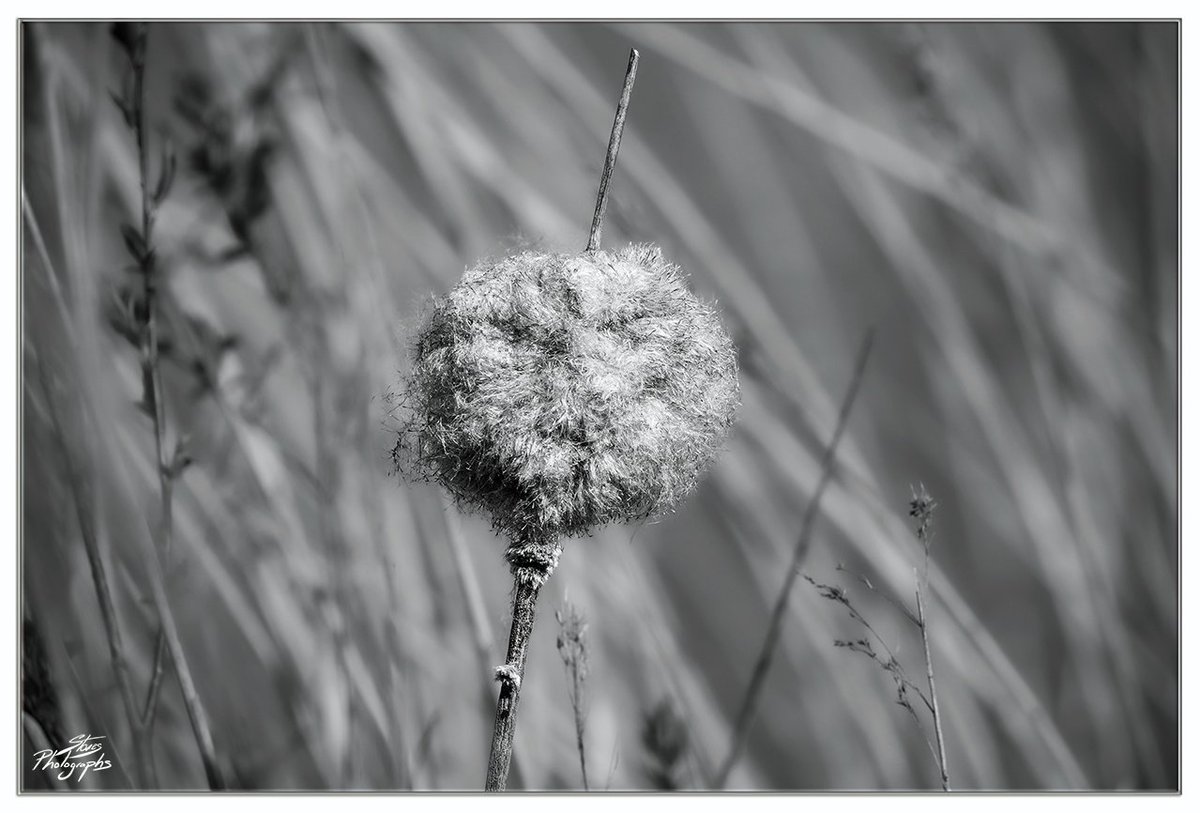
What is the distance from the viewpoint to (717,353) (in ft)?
2.77

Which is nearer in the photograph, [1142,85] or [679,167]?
[1142,85]

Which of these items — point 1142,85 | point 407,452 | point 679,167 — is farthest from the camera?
point 679,167

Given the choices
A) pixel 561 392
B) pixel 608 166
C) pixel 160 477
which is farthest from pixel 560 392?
pixel 160 477

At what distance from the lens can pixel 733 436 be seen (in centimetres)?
129

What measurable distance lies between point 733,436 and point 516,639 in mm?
683

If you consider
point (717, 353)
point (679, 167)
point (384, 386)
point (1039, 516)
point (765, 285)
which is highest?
point (679, 167)

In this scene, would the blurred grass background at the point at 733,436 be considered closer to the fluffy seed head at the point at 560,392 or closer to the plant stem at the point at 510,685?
the fluffy seed head at the point at 560,392

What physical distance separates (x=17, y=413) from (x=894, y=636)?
1718mm

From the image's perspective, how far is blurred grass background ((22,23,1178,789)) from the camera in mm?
1305

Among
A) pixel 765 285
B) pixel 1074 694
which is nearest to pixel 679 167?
pixel 765 285

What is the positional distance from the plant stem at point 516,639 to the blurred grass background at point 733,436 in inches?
11.4

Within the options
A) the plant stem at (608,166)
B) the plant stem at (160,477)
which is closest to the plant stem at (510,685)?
the plant stem at (608,166)

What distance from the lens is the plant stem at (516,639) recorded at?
0.65 m

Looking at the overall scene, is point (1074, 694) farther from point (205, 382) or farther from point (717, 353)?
point (205, 382)
